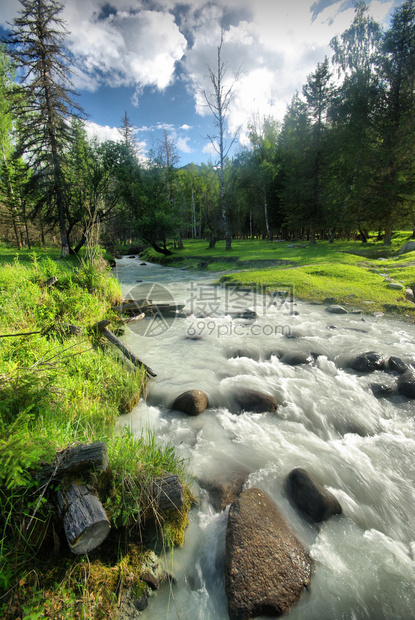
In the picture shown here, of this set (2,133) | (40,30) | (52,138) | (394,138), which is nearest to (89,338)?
(52,138)

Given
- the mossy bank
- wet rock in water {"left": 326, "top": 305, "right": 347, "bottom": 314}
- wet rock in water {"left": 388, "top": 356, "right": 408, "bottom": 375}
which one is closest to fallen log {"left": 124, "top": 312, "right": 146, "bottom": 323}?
the mossy bank

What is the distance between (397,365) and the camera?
5.06 metres

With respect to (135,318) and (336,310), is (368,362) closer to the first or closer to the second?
(336,310)

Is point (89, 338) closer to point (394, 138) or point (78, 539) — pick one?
point (78, 539)

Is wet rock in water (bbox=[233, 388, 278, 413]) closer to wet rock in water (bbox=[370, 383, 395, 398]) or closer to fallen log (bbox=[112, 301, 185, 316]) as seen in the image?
wet rock in water (bbox=[370, 383, 395, 398])

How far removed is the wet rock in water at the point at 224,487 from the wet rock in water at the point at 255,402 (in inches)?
47.1

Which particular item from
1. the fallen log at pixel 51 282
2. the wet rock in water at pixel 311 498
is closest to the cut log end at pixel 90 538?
the wet rock in water at pixel 311 498

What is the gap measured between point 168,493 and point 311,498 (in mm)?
1496

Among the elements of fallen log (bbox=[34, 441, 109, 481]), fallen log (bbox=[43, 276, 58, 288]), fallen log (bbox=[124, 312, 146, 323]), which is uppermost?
fallen log (bbox=[43, 276, 58, 288])

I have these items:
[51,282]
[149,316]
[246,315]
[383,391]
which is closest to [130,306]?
[149,316]

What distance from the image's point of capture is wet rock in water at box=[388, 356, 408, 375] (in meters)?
5.02

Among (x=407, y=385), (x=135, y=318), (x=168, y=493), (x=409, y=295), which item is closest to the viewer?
(x=168, y=493)

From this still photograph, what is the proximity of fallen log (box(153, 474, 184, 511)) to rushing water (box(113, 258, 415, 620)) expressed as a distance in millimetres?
379

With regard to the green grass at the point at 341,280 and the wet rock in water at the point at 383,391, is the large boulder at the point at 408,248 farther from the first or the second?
the wet rock in water at the point at 383,391
